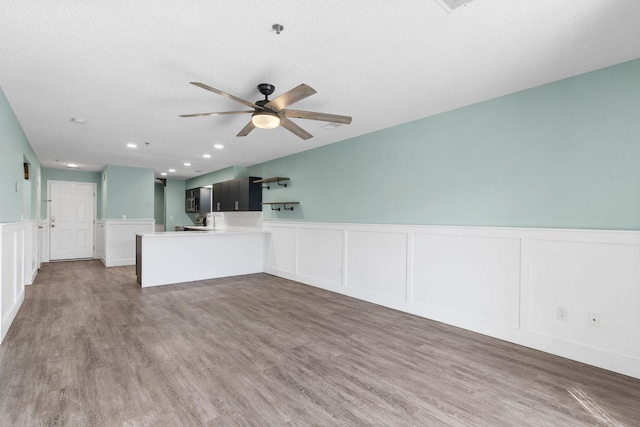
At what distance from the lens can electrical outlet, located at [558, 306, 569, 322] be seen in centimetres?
274

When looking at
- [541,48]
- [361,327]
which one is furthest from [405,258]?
[541,48]

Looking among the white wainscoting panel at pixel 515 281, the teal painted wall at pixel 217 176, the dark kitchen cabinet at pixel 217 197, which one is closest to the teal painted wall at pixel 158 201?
the teal painted wall at pixel 217 176

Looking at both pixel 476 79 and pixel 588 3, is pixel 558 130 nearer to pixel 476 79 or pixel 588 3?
pixel 476 79

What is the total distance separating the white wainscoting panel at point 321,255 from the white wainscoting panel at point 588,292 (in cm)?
271

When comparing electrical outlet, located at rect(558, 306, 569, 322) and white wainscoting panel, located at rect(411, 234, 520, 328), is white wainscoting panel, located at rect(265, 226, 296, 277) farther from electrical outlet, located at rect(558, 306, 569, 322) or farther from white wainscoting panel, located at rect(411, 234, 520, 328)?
electrical outlet, located at rect(558, 306, 569, 322)

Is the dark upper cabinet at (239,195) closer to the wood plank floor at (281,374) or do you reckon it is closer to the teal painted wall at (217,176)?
the teal painted wall at (217,176)

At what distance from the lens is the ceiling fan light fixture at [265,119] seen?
269cm

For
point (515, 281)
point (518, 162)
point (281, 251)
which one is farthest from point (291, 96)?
point (281, 251)

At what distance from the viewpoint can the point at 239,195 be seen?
7.02 m

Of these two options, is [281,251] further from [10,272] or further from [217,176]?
[10,272]

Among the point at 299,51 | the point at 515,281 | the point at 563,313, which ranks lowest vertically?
the point at 563,313

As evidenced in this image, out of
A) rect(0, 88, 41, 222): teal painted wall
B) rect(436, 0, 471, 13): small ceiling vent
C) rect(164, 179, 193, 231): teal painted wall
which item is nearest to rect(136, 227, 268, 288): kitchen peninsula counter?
rect(0, 88, 41, 222): teal painted wall

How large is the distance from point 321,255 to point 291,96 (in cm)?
336

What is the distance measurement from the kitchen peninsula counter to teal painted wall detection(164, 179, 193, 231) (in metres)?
4.49
